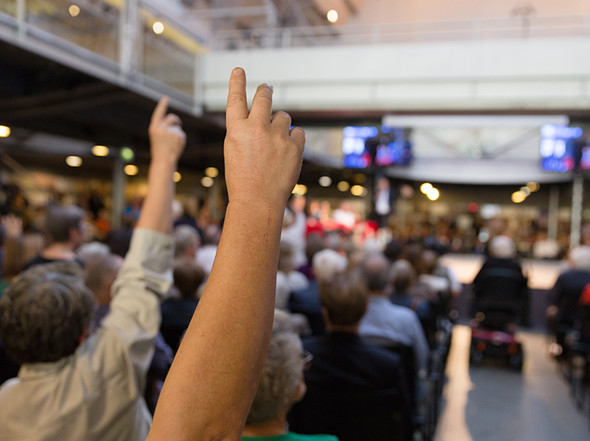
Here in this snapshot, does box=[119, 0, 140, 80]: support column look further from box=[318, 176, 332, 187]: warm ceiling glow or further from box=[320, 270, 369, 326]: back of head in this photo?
box=[318, 176, 332, 187]: warm ceiling glow

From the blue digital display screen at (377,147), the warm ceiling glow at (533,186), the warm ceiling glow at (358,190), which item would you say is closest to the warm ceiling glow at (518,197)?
the warm ceiling glow at (533,186)

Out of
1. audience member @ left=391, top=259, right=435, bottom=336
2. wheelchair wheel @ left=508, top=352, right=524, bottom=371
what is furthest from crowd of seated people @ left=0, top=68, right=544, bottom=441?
wheelchair wheel @ left=508, top=352, right=524, bottom=371

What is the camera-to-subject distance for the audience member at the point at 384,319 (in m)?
2.70

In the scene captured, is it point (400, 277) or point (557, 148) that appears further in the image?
point (557, 148)

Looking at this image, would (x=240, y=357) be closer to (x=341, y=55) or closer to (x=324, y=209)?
(x=341, y=55)

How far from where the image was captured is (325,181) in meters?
16.2

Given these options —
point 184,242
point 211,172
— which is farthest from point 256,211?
point 211,172

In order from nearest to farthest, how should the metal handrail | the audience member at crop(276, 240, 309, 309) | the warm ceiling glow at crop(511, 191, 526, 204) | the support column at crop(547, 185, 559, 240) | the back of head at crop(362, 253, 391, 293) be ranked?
1. the back of head at crop(362, 253, 391, 293)
2. the audience member at crop(276, 240, 309, 309)
3. the metal handrail
4. the warm ceiling glow at crop(511, 191, 526, 204)
5. the support column at crop(547, 185, 559, 240)

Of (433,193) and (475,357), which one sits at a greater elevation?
(433,193)

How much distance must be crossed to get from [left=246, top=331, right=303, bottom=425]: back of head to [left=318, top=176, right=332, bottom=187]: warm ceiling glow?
1451cm

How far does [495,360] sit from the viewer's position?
18.4 ft

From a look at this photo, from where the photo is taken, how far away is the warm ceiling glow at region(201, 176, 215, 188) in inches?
492

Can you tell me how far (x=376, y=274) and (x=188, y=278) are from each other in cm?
108

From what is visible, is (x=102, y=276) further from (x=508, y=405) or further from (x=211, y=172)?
(x=211, y=172)
